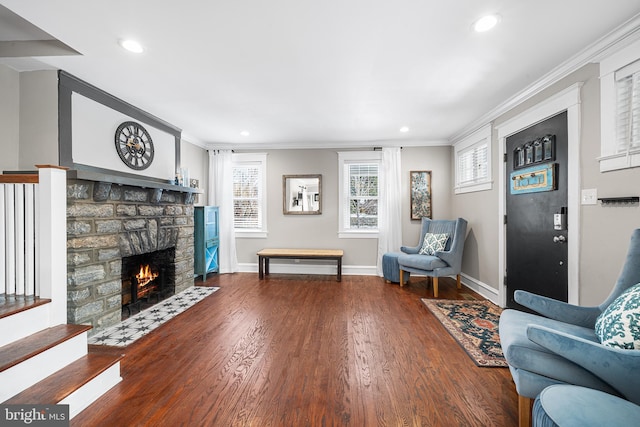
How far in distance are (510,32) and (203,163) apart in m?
4.79

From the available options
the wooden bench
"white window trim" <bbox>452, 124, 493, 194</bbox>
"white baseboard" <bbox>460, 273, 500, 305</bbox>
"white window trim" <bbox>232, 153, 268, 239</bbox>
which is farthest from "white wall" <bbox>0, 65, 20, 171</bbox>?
"white baseboard" <bbox>460, 273, 500, 305</bbox>

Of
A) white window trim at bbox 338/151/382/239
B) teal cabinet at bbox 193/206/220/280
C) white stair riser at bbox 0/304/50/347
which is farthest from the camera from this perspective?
white window trim at bbox 338/151/382/239

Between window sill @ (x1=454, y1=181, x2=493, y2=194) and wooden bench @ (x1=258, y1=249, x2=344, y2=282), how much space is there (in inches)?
87.2

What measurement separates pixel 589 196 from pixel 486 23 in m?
1.61

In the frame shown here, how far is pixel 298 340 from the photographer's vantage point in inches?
95.5

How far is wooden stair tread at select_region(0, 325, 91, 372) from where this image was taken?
4.88 feet

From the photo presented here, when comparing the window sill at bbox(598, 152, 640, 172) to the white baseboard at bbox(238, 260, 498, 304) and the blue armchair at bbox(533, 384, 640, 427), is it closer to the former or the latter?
the blue armchair at bbox(533, 384, 640, 427)

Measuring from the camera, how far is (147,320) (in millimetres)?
2850

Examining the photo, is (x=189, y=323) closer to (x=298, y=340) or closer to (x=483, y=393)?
(x=298, y=340)

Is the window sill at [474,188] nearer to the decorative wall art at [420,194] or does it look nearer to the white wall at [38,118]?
the decorative wall art at [420,194]

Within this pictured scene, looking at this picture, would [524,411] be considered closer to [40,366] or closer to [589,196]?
[589,196]

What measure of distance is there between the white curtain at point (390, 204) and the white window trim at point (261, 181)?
2.16 meters

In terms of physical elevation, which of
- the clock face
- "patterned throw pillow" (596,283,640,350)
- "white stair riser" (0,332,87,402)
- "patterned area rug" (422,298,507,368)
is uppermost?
the clock face

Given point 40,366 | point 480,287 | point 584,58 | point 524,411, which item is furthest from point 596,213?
point 40,366
